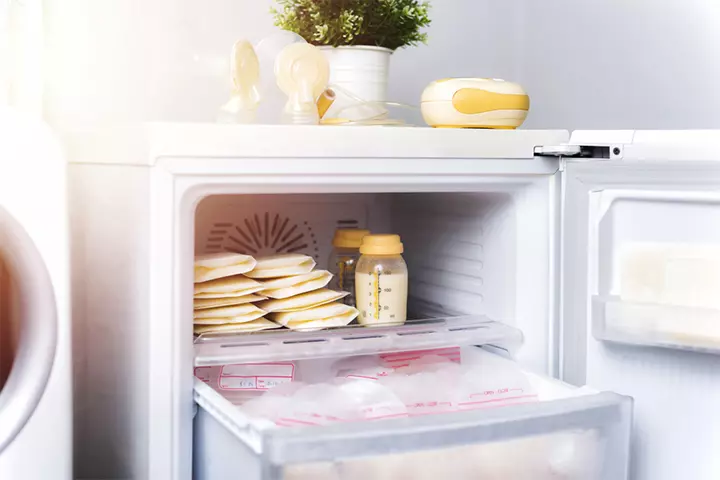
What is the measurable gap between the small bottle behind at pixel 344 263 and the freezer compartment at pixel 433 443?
1.43 feet

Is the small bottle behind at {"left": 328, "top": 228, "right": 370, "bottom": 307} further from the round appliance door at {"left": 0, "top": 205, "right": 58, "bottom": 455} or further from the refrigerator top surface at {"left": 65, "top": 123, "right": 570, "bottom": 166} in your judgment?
the round appliance door at {"left": 0, "top": 205, "right": 58, "bottom": 455}

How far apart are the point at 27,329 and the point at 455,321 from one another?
26.8 inches

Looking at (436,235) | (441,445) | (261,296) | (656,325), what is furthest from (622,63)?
(441,445)

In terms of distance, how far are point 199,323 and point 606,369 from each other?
1.98ft

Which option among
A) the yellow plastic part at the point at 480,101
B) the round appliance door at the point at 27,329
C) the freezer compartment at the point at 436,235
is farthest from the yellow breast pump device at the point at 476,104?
the round appliance door at the point at 27,329

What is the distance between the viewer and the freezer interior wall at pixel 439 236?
1315 mm

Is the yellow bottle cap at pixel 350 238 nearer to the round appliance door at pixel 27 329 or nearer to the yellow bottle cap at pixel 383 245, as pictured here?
the yellow bottle cap at pixel 383 245

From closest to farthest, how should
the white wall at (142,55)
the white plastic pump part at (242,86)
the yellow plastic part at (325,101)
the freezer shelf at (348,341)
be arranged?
the freezer shelf at (348,341) → the white plastic pump part at (242,86) → the yellow plastic part at (325,101) → the white wall at (142,55)

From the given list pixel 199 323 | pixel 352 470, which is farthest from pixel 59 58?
pixel 352 470

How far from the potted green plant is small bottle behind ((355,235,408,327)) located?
0.27 metres

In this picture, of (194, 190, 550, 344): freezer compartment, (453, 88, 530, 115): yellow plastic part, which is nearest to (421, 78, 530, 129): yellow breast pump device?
(453, 88, 530, 115): yellow plastic part

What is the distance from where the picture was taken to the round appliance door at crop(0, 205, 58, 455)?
100cm

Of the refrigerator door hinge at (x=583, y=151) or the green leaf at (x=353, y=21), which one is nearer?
the refrigerator door hinge at (x=583, y=151)

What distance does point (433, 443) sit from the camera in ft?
3.01
